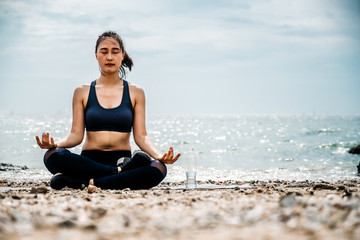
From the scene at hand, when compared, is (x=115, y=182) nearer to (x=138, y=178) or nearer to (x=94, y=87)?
(x=138, y=178)

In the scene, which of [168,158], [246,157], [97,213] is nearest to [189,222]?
[97,213]

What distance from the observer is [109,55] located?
5.45 meters

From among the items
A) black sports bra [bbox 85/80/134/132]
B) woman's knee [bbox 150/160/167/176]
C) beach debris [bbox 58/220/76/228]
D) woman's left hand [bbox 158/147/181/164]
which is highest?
black sports bra [bbox 85/80/134/132]

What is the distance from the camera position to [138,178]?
5.08 m

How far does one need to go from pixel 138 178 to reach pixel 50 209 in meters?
2.15

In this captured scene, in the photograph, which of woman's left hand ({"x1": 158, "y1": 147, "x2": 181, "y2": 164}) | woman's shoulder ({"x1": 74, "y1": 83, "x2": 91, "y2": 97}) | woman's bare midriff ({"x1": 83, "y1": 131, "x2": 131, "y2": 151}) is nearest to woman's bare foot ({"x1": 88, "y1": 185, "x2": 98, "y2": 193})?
woman's bare midriff ({"x1": 83, "y1": 131, "x2": 131, "y2": 151})

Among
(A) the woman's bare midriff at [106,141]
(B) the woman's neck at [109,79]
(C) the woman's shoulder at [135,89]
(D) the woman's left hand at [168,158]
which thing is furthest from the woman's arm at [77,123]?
(D) the woman's left hand at [168,158]

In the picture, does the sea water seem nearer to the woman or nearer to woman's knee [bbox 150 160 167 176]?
woman's knee [bbox 150 160 167 176]

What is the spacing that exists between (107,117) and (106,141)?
1.01 ft

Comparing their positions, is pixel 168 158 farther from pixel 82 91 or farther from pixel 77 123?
pixel 82 91

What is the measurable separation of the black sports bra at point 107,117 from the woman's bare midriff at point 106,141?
0.21 ft

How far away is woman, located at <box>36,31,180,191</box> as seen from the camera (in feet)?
16.5

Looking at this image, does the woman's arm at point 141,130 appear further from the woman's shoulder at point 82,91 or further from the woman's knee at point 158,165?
the woman's shoulder at point 82,91

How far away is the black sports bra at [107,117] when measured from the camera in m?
5.28
